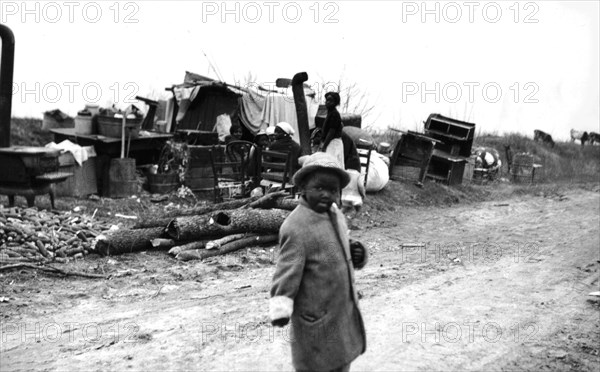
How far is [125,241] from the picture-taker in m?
8.96

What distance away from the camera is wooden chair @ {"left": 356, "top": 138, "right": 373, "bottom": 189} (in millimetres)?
14103

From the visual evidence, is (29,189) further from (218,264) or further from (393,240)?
(393,240)

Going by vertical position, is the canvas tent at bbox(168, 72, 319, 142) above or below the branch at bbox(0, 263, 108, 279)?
above

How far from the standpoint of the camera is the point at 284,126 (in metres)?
12.3

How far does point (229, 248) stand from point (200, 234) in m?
0.47

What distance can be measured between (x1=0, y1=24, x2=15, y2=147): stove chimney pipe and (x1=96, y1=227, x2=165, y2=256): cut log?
3244mm

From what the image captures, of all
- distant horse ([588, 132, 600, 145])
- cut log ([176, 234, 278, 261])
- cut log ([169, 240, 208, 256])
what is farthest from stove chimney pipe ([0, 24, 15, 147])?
distant horse ([588, 132, 600, 145])

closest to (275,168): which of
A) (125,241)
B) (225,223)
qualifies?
(225,223)

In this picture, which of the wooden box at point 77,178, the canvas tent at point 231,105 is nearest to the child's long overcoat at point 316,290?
the wooden box at point 77,178

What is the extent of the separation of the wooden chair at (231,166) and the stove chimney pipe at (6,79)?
3.53 m

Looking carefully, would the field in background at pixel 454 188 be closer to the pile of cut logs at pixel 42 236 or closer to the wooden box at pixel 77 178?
the wooden box at pixel 77 178

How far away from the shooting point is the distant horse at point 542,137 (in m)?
30.6

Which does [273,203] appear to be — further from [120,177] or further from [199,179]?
[120,177]

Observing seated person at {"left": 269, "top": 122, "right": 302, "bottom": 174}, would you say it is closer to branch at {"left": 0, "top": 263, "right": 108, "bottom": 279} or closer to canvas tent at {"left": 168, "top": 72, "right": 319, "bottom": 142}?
canvas tent at {"left": 168, "top": 72, "right": 319, "bottom": 142}
